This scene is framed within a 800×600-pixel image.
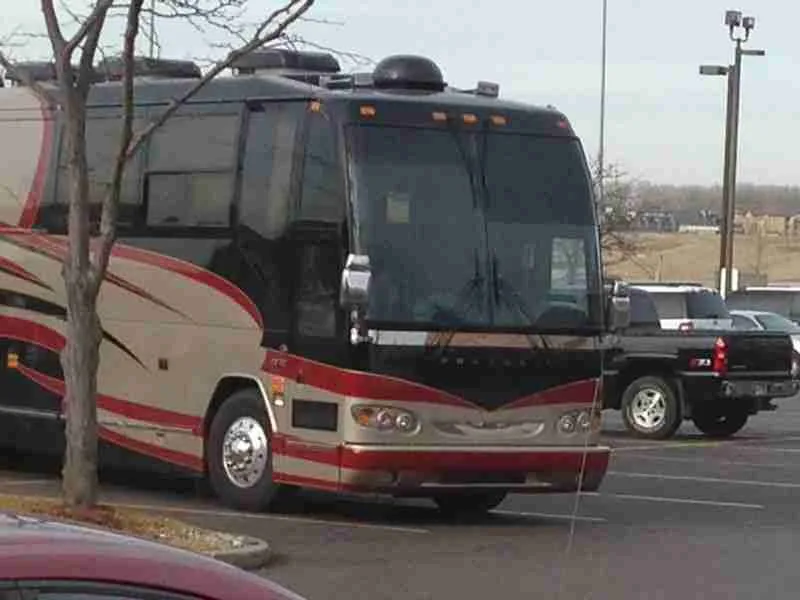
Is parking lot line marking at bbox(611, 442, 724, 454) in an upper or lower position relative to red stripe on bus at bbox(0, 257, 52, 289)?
lower

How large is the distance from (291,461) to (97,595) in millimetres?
10444

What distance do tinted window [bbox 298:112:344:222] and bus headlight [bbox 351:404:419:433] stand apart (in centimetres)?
141

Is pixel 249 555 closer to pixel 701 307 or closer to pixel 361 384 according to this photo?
pixel 361 384

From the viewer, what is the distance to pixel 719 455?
21.6 meters

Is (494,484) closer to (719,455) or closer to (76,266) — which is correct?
(76,266)

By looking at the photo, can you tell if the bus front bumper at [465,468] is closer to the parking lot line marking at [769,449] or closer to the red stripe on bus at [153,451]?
the red stripe on bus at [153,451]

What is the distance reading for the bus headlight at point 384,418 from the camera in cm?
1346

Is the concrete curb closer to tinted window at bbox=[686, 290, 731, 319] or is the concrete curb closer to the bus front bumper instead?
the bus front bumper

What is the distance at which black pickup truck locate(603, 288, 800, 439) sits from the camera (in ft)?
76.9

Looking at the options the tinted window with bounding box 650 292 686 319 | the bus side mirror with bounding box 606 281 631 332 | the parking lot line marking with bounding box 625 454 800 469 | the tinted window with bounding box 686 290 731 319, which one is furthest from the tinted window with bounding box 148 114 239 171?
the tinted window with bounding box 686 290 731 319

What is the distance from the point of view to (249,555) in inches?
463

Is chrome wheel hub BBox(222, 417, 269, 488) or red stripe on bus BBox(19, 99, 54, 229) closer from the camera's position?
chrome wheel hub BBox(222, 417, 269, 488)

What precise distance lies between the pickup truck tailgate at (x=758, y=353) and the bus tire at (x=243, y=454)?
10.4 metres

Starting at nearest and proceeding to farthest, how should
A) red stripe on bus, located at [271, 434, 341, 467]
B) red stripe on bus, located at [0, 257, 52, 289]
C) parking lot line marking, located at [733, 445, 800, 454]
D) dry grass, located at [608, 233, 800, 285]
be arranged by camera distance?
red stripe on bus, located at [271, 434, 341, 467], red stripe on bus, located at [0, 257, 52, 289], parking lot line marking, located at [733, 445, 800, 454], dry grass, located at [608, 233, 800, 285]
